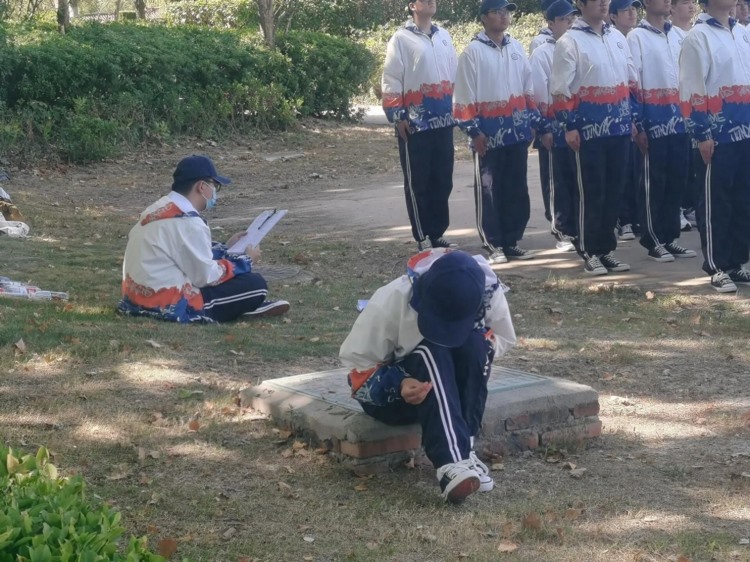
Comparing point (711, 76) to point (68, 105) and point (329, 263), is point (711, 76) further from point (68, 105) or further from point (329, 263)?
point (68, 105)

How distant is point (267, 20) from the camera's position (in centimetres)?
2075

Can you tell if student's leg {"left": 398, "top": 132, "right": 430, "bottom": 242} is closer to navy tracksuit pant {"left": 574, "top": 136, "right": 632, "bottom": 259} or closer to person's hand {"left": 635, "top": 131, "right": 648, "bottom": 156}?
navy tracksuit pant {"left": 574, "top": 136, "right": 632, "bottom": 259}

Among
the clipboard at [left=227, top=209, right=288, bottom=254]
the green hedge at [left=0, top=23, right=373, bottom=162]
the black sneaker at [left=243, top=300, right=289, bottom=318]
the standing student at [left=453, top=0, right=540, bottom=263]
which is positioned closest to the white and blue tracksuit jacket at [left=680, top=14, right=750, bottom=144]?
the standing student at [left=453, top=0, right=540, bottom=263]

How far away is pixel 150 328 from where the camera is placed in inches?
290

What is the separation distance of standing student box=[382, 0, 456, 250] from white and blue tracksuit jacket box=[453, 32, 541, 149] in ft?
1.04

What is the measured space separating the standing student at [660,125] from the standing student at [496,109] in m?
0.96

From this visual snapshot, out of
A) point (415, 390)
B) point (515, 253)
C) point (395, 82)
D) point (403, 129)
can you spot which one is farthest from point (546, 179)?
point (415, 390)

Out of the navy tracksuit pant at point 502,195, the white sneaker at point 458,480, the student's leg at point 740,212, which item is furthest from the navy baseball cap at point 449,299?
the navy tracksuit pant at point 502,195

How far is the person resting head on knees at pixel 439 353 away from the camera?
469cm

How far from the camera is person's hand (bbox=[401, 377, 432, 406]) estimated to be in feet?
15.6

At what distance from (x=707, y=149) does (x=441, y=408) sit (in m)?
4.60

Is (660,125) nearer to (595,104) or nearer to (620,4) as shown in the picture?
(595,104)

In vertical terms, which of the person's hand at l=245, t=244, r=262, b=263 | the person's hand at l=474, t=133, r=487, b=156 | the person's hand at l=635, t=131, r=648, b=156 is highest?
the person's hand at l=474, t=133, r=487, b=156

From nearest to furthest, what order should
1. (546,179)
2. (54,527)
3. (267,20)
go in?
1. (54,527)
2. (546,179)
3. (267,20)
